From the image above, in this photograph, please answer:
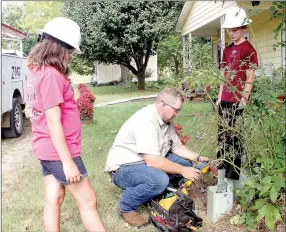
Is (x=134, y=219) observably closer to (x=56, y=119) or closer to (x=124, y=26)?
(x=56, y=119)

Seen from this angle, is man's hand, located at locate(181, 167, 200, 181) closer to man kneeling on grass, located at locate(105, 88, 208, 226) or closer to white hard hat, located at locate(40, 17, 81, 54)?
man kneeling on grass, located at locate(105, 88, 208, 226)

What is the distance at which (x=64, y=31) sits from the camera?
2.43m

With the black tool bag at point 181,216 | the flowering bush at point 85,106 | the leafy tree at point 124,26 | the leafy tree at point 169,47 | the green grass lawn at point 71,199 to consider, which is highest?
the leafy tree at point 124,26

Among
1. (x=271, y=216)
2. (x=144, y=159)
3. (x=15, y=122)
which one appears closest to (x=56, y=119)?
(x=144, y=159)

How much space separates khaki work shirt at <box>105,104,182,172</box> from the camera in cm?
320

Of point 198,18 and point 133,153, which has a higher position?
point 198,18

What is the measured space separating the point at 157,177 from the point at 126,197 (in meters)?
0.37

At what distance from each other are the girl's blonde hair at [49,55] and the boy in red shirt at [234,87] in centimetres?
136

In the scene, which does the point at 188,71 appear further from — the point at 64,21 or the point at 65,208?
the point at 65,208

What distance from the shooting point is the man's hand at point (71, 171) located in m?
2.32

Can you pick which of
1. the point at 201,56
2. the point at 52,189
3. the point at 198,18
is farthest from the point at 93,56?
the point at 52,189

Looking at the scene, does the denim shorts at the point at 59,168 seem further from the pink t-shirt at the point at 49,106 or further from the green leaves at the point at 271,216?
the green leaves at the point at 271,216

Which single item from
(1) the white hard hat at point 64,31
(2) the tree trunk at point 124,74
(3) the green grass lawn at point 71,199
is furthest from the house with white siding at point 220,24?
(2) the tree trunk at point 124,74

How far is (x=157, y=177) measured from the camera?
3168 millimetres
